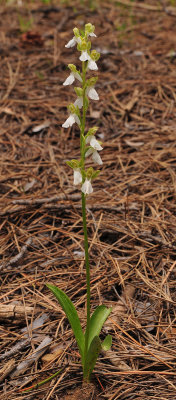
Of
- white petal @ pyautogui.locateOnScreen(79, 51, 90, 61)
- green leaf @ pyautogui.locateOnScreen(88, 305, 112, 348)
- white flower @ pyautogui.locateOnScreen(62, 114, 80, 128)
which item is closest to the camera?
white petal @ pyautogui.locateOnScreen(79, 51, 90, 61)

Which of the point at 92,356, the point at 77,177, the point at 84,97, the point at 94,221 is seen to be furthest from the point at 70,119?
the point at 94,221

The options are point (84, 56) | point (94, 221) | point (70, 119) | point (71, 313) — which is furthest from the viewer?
point (94, 221)

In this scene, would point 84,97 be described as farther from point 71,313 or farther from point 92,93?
point 71,313

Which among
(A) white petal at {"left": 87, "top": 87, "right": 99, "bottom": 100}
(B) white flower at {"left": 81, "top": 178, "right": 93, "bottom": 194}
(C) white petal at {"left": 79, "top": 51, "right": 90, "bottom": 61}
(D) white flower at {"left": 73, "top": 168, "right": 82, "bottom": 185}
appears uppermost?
A: (C) white petal at {"left": 79, "top": 51, "right": 90, "bottom": 61}

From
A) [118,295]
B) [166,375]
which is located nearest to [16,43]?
[118,295]

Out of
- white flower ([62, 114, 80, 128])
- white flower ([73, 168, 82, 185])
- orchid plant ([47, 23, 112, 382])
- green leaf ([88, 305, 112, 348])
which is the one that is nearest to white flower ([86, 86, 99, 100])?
orchid plant ([47, 23, 112, 382])

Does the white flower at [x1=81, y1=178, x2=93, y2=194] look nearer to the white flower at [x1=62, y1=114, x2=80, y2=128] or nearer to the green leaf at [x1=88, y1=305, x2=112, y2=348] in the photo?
the white flower at [x1=62, y1=114, x2=80, y2=128]

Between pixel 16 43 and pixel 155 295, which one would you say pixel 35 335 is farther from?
pixel 16 43

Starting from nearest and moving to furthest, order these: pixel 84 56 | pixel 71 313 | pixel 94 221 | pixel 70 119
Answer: pixel 84 56 → pixel 70 119 → pixel 71 313 → pixel 94 221

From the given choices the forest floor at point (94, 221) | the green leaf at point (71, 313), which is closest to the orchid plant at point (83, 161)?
the green leaf at point (71, 313)
